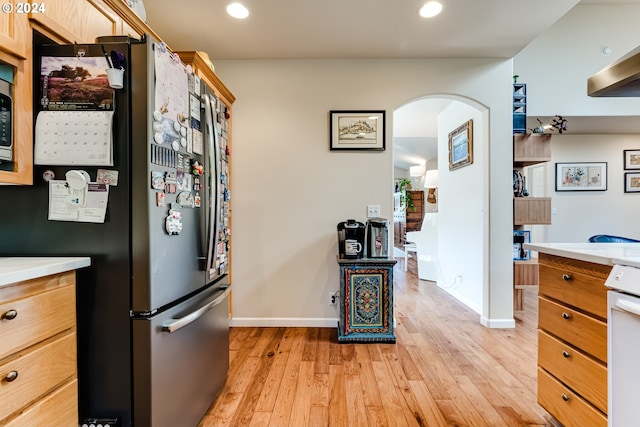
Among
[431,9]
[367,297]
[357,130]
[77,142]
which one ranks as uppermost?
[431,9]

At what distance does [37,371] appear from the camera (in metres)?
0.87

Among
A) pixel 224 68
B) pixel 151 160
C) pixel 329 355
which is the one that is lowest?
pixel 329 355

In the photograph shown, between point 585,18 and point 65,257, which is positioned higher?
point 585,18

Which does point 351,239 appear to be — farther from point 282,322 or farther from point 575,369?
point 575,369

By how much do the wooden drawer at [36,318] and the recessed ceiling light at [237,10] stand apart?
2.01 meters

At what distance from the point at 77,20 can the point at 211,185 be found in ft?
3.10

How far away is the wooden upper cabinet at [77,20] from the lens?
1149 mm

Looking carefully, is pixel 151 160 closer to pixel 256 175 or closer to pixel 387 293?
pixel 256 175

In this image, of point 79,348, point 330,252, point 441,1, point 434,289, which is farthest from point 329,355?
point 441,1

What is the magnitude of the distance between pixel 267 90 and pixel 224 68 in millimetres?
476

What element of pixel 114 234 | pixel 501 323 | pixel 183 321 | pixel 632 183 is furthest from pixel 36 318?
pixel 632 183

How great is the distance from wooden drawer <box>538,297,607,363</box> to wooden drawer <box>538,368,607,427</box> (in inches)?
8.9

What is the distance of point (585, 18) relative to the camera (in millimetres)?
3789

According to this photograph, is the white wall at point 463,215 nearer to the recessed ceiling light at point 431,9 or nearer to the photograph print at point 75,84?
the recessed ceiling light at point 431,9
